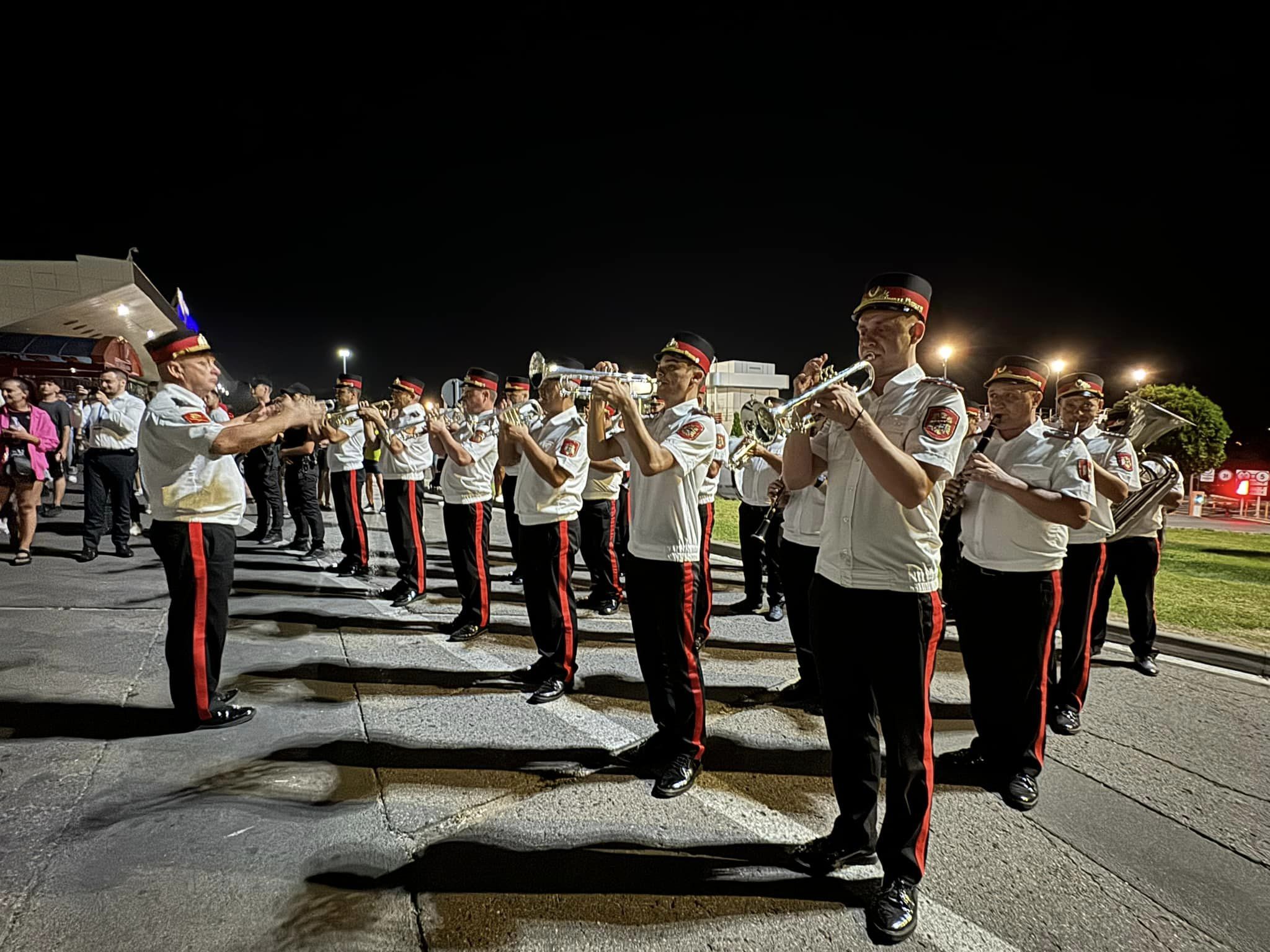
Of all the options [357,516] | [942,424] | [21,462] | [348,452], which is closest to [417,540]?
[357,516]

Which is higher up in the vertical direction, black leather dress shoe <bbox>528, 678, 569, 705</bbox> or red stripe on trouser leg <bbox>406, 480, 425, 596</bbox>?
red stripe on trouser leg <bbox>406, 480, 425, 596</bbox>

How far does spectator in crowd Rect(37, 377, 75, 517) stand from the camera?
10.0m

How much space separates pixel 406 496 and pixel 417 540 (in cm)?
51

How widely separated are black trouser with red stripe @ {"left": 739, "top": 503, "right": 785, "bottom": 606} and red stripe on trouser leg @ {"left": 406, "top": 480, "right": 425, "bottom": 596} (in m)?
3.61

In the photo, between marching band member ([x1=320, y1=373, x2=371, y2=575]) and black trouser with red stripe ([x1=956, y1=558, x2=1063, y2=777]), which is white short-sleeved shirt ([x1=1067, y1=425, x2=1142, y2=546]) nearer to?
black trouser with red stripe ([x1=956, y1=558, x2=1063, y2=777])

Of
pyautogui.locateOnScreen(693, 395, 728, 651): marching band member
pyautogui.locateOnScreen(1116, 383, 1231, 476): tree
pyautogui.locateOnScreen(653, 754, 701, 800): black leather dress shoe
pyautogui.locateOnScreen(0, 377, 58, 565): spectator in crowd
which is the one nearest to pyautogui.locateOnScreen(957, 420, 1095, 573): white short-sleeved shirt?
pyautogui.locateOnScreen(693, 395, 728, 651): marching band member

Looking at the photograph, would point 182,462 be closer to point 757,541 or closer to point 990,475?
point 990,475

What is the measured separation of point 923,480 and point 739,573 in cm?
732

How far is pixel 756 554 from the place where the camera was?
7.25 metres

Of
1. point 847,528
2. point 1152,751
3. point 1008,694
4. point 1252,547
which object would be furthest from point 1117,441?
point 1252,547

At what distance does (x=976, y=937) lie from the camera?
2.33 metres

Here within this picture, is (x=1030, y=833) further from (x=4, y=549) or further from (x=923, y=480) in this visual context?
(x=4, y=549)

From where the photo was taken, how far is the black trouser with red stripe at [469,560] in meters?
6.04

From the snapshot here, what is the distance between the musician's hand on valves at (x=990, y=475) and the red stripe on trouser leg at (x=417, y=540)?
5.71m
